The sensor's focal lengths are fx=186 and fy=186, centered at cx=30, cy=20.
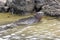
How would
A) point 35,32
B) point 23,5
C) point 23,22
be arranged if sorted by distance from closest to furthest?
point 35,32
point 23,22
point 23,5

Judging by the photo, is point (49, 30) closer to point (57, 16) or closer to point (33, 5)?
point (57, 16)

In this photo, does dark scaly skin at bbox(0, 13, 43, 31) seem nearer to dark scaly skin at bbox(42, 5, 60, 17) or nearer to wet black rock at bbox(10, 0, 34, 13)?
dark scaly skin at bbox(42, 5, 60, 17)

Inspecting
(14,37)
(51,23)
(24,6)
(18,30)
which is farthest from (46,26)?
(24,6)

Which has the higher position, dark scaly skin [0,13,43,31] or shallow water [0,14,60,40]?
dark scaly skin [0,13,43,31]

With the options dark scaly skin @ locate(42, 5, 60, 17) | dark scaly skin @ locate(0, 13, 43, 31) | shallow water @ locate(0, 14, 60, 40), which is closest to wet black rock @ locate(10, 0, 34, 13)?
dark scaly skin @ locate(42, 5, 60, 17)

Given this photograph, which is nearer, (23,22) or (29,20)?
(23,22)

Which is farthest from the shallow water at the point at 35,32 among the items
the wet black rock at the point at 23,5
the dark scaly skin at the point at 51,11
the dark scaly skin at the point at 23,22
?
the wet black rock at the point at 23,5

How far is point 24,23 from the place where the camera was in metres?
9.85

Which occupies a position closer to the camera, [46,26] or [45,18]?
[46,26]

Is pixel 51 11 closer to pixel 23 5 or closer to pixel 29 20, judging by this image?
pixel 23 5

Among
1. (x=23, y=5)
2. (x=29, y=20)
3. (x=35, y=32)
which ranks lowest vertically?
(x=35, y=32)

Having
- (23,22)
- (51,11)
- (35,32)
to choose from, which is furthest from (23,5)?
(35,32)

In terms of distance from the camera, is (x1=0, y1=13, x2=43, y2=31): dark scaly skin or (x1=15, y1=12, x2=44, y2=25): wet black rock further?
(x1=15, y1=12, x2=44, y2=25): wet black rock

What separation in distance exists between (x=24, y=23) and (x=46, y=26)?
1171mm
